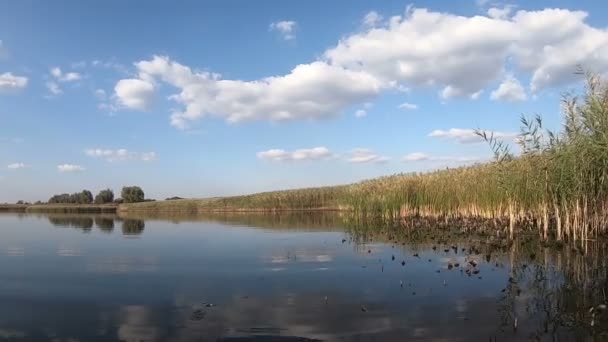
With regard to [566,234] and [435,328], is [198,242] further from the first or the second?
[435,328]

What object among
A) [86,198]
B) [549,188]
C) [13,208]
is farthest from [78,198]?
[549,188]

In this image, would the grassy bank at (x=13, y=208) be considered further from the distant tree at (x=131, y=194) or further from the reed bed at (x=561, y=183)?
the reed bed at (x=561, y=183)

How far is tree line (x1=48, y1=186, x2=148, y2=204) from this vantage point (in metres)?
86.0

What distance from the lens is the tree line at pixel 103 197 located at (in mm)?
86000

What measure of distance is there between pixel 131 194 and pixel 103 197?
10756 mm

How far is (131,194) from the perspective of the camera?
282 ft

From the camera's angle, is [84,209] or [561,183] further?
[84,209]

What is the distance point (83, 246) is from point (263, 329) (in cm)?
1259

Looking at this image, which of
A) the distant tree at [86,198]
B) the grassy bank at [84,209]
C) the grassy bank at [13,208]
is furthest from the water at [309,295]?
the distant tree at [86,198]

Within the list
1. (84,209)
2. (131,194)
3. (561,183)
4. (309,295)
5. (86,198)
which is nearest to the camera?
(309,295)

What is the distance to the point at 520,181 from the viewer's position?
1571cm

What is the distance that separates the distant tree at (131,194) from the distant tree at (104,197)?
30.3 feet

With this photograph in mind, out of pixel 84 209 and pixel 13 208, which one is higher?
pixel 13 208

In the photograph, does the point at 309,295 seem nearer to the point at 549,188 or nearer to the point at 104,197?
the point at 549,188
